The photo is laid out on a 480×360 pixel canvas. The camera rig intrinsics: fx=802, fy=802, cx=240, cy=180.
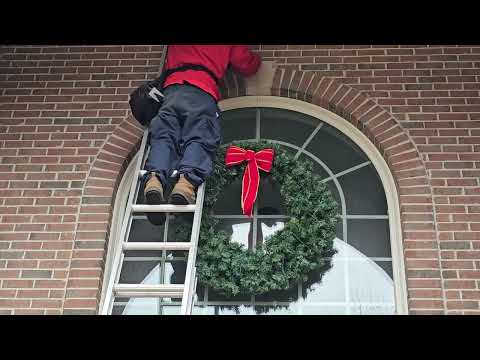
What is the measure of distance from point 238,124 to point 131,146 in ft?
3.05

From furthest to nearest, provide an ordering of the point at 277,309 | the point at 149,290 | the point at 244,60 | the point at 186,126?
the point at 244,60 < the point at 186,126 < the point at 277,309 < the point at 149,290

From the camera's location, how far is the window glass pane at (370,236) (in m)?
5.82

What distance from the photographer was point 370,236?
589 cm

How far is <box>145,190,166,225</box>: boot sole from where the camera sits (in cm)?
533

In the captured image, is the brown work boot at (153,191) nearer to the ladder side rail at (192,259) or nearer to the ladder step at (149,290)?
the ladder side rail at (192,259)

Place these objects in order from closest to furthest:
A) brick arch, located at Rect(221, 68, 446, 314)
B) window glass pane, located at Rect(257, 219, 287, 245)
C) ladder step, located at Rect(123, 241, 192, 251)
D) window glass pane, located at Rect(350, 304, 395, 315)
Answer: ladder step, located at Rect(123, 241, 192, 251) < brick arch, located at Rect(221, 68, 446, 314) < window glass pane, located at Rect(350, 304, 395, 315) < window glass pane, located at Rect(257, 219, 287, 245)

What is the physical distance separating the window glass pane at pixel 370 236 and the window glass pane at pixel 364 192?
8 cm

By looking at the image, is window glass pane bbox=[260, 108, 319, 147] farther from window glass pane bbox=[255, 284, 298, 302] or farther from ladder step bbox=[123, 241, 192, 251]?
ladder step bbox=[123, 241, 192, 251]

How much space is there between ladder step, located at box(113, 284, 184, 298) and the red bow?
0.94m

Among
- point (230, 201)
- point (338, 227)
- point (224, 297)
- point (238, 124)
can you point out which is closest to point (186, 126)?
point (230, 201)

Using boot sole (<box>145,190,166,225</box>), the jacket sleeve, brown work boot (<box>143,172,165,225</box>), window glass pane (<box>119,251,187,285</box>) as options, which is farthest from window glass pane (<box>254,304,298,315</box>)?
the jacket sleeve

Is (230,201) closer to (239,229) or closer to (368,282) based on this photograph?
(239,229)

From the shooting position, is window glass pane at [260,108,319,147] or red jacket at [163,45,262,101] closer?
red jacket at [163,45,262,101]

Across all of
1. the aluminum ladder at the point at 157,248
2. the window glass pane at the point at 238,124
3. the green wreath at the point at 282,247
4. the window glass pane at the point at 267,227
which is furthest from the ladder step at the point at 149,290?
the window glass pane at the point at 238,124
